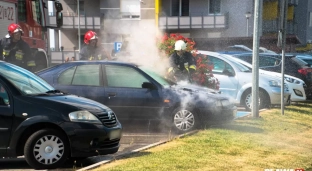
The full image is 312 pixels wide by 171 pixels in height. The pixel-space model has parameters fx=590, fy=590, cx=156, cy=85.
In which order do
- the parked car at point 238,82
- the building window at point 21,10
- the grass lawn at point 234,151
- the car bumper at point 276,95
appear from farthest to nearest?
the car bumper at point 276,95 → the parked car at point 238,82 → the building window at point 21,10 → the grass lawn at point 234,151

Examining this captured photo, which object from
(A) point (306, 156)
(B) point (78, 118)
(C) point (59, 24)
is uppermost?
(C) point (59, 24)

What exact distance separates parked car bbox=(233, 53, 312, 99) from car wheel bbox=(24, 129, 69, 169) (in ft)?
38.6

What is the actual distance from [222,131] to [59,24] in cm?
837

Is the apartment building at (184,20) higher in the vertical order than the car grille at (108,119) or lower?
higher

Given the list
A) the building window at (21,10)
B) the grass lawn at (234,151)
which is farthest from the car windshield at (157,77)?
the building window at (21,10)

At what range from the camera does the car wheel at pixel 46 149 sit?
299 inches

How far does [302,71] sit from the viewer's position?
19.4m

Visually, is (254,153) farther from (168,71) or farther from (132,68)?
(168,71)

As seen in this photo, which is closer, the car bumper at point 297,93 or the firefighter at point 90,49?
the firefighter at point 90,49

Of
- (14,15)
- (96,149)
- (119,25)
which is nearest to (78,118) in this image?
(96,149)

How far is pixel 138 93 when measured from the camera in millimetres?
10688

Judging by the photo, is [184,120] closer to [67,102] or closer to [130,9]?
[67,102]

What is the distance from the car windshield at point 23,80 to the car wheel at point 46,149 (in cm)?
69

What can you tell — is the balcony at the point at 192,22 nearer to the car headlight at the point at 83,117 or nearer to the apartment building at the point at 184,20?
the apartment building at the point at 184,20
